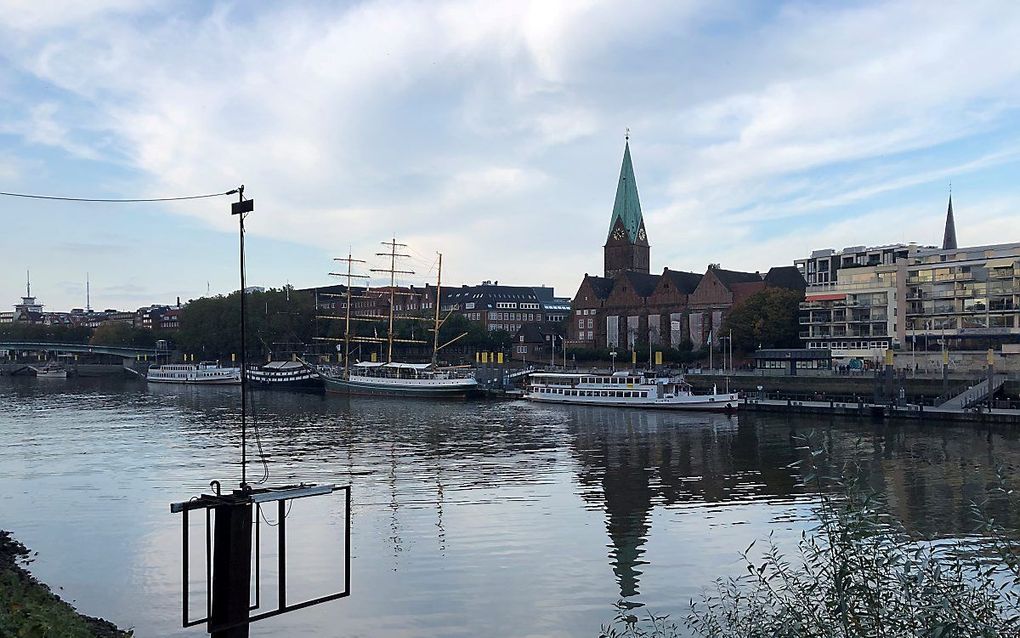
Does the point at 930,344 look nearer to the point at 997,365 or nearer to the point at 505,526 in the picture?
the point at 997,365

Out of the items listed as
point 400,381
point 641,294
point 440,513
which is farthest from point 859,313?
point 440,513

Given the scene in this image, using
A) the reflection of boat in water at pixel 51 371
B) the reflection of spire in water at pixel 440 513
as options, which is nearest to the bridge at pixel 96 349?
the reflection of boat in water at pixel 51 371

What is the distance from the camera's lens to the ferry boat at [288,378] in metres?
114

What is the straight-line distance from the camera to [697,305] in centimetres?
11969

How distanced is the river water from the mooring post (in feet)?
15.4

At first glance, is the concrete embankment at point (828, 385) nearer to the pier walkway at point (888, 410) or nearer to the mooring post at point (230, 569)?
the pier walkway at point (888, 410)

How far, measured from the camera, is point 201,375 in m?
130

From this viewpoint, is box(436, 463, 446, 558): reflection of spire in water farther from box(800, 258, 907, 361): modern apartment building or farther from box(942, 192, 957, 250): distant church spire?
box(942, 192, 957, 250): distant church spire

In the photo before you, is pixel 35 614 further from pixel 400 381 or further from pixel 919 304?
pixel 919 304

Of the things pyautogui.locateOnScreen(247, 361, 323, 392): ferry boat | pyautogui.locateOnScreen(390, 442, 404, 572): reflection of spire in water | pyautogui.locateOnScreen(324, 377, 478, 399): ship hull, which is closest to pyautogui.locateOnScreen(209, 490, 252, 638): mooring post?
pyautogui.locateOnScreen(390, 442, 404, 572): reflection of spire in water

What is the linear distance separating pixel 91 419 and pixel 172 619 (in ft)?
175

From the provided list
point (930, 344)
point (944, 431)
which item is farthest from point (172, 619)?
point (930, 344)

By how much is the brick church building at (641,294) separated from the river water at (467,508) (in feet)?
178

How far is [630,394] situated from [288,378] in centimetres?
5446
